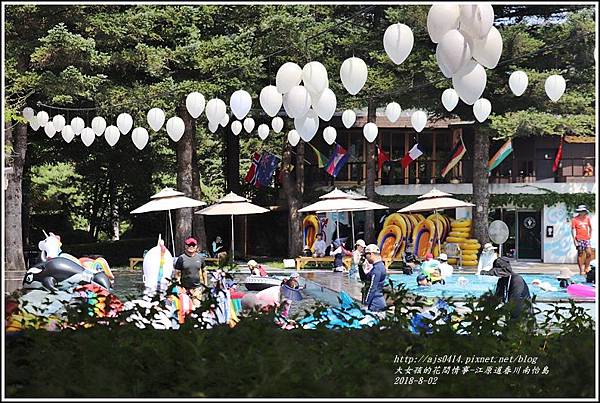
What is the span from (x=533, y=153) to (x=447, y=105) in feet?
40.3

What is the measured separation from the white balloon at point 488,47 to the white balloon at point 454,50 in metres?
0.07

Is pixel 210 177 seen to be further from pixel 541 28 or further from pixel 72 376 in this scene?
pixel 72 376

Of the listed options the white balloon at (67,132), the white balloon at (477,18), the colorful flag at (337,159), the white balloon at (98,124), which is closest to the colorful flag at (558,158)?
the colorful flag at (337,159)

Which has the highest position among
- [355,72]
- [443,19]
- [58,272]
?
[355,72]

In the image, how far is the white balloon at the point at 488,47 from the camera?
7109mm

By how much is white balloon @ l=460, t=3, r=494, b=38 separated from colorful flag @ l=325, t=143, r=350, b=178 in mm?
19963

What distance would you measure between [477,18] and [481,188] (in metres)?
18.5

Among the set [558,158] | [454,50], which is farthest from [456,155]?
[454,50]

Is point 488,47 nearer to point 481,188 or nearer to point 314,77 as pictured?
point 314,77

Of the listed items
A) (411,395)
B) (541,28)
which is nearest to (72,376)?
(411,395)

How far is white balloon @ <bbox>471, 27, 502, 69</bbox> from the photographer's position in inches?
280

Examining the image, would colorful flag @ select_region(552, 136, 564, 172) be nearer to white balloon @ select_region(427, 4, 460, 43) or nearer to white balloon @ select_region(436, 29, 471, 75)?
white balloon @ select_region(436, 29, 471, 75)

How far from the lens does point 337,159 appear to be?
27047 millimetres

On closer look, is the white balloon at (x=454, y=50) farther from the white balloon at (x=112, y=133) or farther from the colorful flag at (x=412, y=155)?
the colorful flag at (x=412, y=155)
